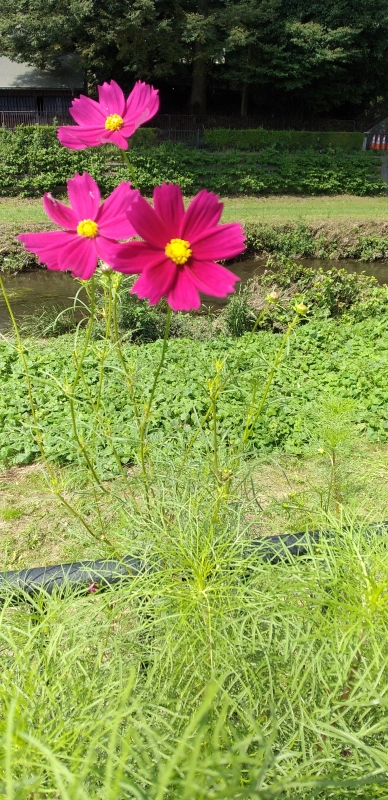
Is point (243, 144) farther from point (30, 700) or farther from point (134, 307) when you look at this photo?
point (30, 700)

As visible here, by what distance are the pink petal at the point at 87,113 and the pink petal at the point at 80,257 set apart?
299 mm

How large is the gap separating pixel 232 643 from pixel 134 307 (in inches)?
198

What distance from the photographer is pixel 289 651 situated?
0.84 metres

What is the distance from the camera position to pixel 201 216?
714 mm

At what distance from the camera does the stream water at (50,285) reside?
747 centimetres

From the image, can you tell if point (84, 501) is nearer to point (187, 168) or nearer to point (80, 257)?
point (80, 257)

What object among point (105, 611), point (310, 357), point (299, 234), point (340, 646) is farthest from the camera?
point (299, 234)

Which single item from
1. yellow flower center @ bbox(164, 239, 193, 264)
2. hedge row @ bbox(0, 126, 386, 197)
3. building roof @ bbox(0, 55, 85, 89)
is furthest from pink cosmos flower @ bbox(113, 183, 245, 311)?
building roof @ bbox(0, 55, 85, 89)

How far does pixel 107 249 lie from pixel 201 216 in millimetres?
130

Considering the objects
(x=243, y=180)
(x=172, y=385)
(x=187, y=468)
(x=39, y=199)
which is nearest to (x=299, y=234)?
(x=243, y=180)

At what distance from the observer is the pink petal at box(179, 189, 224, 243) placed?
71 centimetres

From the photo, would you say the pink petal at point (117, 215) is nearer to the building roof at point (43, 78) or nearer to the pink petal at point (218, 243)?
the pink petal at point (218, 243)

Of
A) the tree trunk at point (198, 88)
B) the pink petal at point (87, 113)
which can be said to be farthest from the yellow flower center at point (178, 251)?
the tree trunk at point (198, 88)

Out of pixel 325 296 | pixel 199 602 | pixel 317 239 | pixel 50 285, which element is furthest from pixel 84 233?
pixel 317 239
